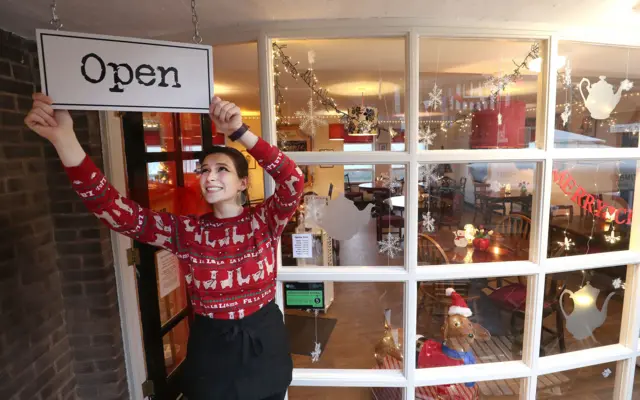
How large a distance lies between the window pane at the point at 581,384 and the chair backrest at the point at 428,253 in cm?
89

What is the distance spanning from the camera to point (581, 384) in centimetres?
190

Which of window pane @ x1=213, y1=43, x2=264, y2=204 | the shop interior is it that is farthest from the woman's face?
the shop interior

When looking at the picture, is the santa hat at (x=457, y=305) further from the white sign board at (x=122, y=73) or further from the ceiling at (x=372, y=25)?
the white sign board at (x=122, y=73)

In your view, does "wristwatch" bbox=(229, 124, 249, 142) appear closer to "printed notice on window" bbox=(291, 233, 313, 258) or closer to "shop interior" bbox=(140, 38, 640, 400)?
"shop interior" bbox=(140, 38, 640, 400)

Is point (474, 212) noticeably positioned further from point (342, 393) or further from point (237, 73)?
point (237, 73)

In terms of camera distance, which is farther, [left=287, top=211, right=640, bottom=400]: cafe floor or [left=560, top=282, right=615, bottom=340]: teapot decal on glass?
[left=560, top=282, right=615, bottom=340]: teapot decal on glass

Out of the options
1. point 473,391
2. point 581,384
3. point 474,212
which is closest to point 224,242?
point 474,212

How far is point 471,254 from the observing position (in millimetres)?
1545

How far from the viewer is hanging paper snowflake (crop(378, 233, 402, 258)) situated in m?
1.45

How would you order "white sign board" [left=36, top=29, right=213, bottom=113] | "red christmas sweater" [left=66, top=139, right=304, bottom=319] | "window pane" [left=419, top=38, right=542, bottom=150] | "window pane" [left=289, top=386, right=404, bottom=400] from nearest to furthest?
"white sign board" [left=36, top=29, right=213, bottom=113]
"red christmas sweater" [left=66, top=139, right=304, bottom=319]
"window pane" [left=419, top=38, right=542, bottom=150]
"window pane" [left=289, top=386, right=404, bottom=400]

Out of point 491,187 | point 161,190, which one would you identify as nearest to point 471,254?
point 491,187

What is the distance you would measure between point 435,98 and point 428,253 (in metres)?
0.62

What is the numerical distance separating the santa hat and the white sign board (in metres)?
1.32

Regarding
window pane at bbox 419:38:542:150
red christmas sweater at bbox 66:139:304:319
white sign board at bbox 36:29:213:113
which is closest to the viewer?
white sign board at bbox 36:29:213:113
